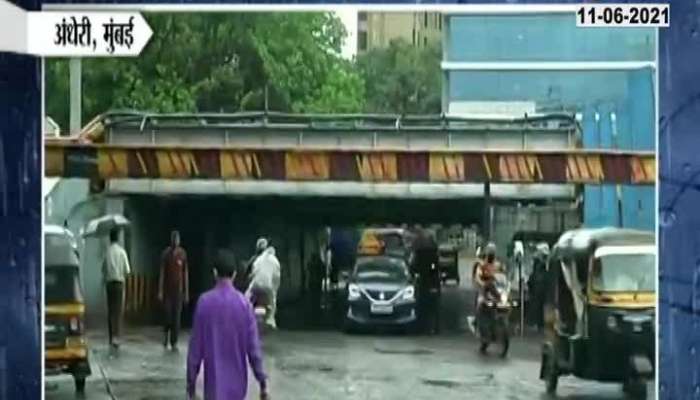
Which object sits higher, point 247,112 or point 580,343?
point 247,112

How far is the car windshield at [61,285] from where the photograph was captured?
30.4 ft

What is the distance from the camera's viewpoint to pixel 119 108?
9.27 metres

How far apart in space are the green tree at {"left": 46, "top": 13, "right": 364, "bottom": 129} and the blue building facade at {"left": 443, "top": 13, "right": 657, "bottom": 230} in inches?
30.6

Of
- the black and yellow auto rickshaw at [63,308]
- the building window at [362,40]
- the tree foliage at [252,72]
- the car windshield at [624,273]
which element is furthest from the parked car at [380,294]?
the black and yellow auto rickshaw at [63,308]

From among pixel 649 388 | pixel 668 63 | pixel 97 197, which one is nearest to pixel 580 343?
pixel 649 388

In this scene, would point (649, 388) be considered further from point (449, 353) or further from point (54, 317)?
point (54, 317)

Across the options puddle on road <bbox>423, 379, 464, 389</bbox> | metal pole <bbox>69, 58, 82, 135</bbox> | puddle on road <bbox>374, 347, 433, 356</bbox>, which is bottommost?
puddle on road <bbox>423, 379, 464, 389</bbox>

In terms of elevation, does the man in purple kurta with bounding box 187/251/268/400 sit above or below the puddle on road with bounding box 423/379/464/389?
above

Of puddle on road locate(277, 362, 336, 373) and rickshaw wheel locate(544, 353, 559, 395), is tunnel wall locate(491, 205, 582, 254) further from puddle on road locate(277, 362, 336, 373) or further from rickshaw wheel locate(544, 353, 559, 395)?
puddle on road locate(277, 362, 336, 373)

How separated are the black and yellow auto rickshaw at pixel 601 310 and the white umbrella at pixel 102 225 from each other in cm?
289

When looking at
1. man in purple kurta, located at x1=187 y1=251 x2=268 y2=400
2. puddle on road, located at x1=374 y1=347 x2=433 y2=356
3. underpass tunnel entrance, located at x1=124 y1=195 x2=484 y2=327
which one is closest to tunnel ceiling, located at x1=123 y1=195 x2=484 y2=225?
underpass tunnel entrance, located at x1=124 y1=195 x2=484 y2=327

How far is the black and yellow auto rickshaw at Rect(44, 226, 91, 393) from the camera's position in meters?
9.27

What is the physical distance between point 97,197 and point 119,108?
62 centimetres

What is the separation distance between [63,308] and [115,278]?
1.28 feet
